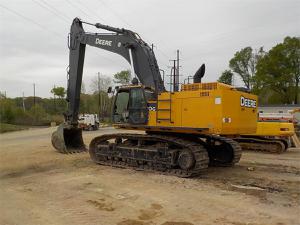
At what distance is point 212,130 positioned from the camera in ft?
32.4

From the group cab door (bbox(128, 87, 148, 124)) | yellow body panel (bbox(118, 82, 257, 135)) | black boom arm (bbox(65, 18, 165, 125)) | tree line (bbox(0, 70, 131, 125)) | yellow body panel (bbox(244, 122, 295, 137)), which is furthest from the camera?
tree line (bbox(0, 70, 131, 125))

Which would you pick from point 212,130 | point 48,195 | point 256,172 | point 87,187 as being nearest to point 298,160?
point 256,172

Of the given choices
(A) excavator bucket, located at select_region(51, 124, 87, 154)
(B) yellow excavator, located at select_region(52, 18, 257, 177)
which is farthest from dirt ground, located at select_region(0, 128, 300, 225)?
(A) excavator bucket, located at select_region(51, 124, 87, 154)

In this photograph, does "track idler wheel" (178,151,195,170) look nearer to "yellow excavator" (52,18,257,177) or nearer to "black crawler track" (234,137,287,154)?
"yellow excavator" (52,18,257,177)

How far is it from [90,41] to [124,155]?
482 centimetres

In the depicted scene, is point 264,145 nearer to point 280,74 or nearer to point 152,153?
point 152,153

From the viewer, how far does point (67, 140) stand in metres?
15.0

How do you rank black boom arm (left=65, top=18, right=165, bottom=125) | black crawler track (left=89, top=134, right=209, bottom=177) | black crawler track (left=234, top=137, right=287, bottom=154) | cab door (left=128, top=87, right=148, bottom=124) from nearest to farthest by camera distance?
1. black crawler track (left=89, top=134, right=209, bottom=177)
2. cab door (left=128, top=87, right=148, bottom=124)
3. black boom arm (left=65, top=18, right=165, bottom=125)
4. black crawler track (left=234, top=137, right=287, bottom=154)

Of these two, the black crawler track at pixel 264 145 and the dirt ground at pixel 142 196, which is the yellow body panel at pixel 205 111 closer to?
the dirt ground at pixel 142 196

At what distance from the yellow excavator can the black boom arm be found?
0.03 m

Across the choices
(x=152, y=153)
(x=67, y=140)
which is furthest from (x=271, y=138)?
(x=67, y=140)

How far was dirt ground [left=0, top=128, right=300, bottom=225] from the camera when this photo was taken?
6.46 m

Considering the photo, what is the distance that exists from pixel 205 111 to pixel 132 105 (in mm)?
2692

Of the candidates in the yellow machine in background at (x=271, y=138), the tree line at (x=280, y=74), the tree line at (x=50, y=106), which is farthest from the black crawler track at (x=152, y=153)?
the tree line at (x=280, y=74)
